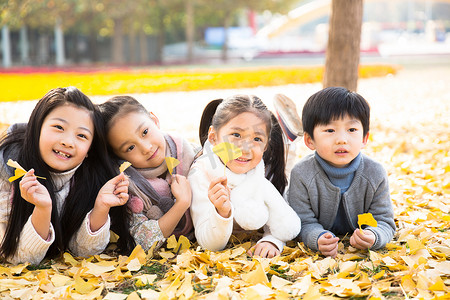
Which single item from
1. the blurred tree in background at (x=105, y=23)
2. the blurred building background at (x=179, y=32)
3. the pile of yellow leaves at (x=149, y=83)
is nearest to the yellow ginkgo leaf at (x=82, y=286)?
the pile of yellow leaves at (x=149, y=83)

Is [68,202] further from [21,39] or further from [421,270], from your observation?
[21,39]

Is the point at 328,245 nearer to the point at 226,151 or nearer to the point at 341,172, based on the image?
the point at 341,172

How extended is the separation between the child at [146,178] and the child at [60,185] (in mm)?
95

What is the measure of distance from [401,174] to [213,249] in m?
2.26

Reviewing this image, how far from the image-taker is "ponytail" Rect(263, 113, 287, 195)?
125 inches

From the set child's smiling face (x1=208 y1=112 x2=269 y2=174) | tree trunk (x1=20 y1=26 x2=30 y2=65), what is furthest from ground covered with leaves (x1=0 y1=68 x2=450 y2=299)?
tree trunk (x1=20 y1=26 x2=30 y2=65)

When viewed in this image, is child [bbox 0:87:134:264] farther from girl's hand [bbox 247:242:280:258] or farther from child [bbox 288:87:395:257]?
child [bbox 288:87:395:257]

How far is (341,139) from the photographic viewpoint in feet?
9.02

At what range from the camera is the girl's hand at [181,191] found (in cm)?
275

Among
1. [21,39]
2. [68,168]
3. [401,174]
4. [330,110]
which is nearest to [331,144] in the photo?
[330,110]

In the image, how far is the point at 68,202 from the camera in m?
2.70

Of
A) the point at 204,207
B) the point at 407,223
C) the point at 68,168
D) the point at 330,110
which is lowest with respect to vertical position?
the point at 407,223

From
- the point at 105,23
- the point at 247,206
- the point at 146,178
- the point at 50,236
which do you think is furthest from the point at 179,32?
the point at 50,236

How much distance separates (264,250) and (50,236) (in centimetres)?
106
